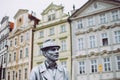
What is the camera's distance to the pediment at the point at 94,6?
20141 mm

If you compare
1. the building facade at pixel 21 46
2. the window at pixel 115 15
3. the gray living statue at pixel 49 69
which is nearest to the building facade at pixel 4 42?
the building facade at pixel 21 46

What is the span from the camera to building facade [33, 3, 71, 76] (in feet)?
71.9

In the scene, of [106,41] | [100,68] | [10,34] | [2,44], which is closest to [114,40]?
[106,41]

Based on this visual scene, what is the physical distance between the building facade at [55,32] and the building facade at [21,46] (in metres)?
0.94

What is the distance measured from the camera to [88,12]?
21.3 meters

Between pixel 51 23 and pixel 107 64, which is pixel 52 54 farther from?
pixel 51 23

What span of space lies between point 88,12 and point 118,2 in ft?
9.50

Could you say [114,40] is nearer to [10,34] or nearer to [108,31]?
[108,31]

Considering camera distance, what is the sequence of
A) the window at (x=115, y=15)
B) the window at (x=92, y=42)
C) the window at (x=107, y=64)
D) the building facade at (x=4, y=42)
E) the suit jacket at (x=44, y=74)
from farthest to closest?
the building facade at (x=4, y=42) < the window at (x=92, y=42) < the window at (x=115, y=15) < the window at (x=107, y=64) < the suit jacket at (x=44, y=74)

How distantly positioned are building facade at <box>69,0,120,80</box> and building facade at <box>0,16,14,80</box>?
10584 millimetres

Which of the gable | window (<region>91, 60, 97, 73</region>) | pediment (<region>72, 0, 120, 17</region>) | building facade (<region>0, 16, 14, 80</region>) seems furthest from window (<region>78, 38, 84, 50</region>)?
building facade (<region>0, 16, 14, 80</region>)

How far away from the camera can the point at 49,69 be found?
9.53 ft

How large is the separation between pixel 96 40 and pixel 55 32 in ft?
15.8

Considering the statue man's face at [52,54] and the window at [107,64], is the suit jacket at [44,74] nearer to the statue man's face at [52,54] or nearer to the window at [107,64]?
the statue man's face at [52,54]
